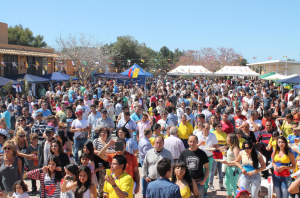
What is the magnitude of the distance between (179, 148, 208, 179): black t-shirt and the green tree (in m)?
45.9

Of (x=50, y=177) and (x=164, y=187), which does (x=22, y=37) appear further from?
(x=164, y=187)

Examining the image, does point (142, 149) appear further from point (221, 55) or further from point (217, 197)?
point (221, 55)

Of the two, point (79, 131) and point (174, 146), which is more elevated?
point (174, 146)

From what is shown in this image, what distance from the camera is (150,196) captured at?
353cm

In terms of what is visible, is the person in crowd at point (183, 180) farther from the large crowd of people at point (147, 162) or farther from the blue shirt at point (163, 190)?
the blue shirt at point (163, 190)

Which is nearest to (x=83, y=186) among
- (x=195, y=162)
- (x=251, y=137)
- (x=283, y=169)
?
(x=195, y=162)

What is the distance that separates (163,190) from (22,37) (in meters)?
48.1

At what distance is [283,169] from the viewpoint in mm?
5141

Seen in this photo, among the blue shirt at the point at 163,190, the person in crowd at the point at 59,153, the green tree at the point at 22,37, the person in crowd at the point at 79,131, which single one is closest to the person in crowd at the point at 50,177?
the person in crowd at the point at 59,153

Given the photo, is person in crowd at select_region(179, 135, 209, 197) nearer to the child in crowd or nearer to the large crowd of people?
the large crowd of people

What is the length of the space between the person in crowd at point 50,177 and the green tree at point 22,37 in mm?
45121

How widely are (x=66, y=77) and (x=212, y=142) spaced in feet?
63.7

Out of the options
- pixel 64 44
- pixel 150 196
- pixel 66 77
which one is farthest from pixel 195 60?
pixel 150 196

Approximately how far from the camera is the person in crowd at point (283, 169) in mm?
5141
